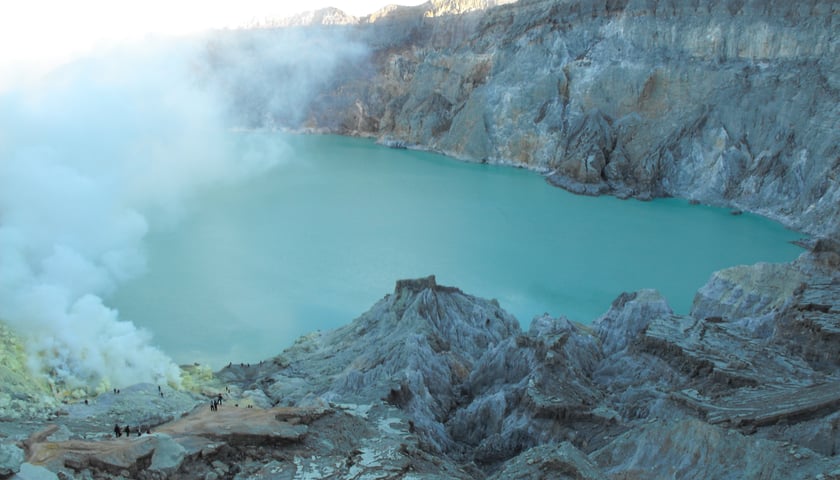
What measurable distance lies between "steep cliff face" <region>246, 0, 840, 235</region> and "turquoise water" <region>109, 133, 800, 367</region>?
208cm

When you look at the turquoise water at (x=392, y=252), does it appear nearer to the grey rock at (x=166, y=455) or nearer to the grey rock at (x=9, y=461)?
the grey rock at (x=166, y=455)

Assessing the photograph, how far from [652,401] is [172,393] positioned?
8.32 metres

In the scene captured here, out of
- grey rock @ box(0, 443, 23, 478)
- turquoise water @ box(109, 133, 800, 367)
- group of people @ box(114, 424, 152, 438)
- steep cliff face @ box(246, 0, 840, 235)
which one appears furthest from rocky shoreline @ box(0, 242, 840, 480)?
steep cliff face @ box(246, 0, 840, 235)

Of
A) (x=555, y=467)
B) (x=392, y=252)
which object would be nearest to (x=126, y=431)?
(x=555, y=467)

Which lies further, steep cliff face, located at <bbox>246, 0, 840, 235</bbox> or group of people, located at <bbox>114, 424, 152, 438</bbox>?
steep cliff face, located at <bbox>246, 0, 840, 235</bbox>

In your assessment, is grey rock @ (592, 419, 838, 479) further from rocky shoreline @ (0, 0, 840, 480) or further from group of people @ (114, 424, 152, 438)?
group of people @ (114, 424, 152, 438)

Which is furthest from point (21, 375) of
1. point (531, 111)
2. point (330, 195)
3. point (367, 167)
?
point (531, 111)

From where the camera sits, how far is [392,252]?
24.7m

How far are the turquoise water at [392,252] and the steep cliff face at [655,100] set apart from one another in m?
2.08

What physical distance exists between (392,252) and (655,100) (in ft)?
66.6

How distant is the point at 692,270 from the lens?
77.7ft

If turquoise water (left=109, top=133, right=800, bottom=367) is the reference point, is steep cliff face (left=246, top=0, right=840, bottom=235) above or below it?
above

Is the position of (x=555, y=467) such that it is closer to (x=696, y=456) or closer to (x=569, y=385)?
(x=696, y=456)

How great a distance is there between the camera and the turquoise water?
18.6 meters
